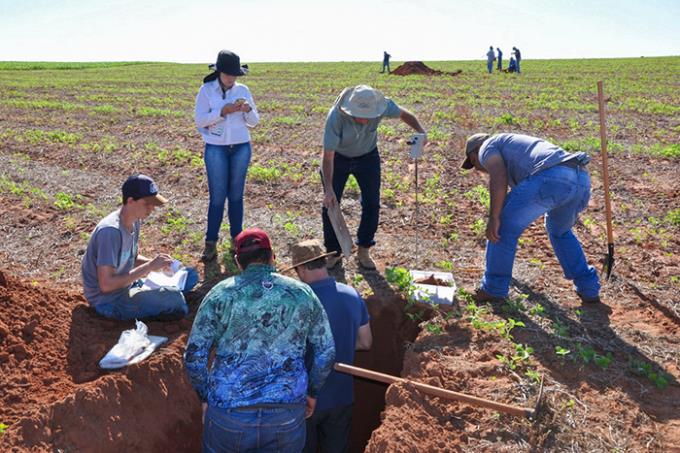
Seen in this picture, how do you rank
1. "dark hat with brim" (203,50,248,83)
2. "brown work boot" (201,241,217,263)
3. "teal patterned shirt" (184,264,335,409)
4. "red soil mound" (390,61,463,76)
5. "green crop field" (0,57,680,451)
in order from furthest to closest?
"red soil mound" (390,61,463,76), "brown work boot" (201,241,217,263), "dark hat with brim" (203,50,248,83), "green crop field" (0,57,680,451), "teal patterned shirt" (184,264,335,409)

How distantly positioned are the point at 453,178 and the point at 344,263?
4009mm

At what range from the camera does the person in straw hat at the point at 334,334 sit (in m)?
3.55

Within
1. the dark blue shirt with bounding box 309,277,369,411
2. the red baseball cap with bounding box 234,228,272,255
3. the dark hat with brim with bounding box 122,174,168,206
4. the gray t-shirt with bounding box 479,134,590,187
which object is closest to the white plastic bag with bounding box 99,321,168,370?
the dark hat with brim with bounding box 122,174,168,206

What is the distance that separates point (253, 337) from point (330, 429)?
1288 millimetres

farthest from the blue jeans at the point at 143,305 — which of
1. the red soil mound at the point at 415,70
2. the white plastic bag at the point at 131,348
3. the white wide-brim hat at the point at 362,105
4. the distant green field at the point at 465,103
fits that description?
the red soil mound at the point at 415,70

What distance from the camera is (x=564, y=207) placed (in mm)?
4777

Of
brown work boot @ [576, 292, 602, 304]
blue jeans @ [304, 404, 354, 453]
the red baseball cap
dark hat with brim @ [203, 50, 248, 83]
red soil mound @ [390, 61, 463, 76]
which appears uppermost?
red soil mound @ [390, 61, 463, 76]

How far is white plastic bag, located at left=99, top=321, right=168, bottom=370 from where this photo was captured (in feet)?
13.1

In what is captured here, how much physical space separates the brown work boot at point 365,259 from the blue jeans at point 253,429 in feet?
9.68

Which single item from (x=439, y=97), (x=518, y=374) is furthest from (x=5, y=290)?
(x=439, y=97)

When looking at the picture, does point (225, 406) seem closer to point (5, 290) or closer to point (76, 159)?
point (5, 290)

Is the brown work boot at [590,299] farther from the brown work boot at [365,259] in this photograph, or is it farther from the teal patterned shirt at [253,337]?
the teal patterned shirt at [253,337]

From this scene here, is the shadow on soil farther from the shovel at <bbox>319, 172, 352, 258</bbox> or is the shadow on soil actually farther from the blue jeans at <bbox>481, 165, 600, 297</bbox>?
the shovel at <bbox>319, 172, 352, 258</bbox>

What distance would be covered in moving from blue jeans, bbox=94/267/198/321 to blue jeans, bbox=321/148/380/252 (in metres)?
1.75
